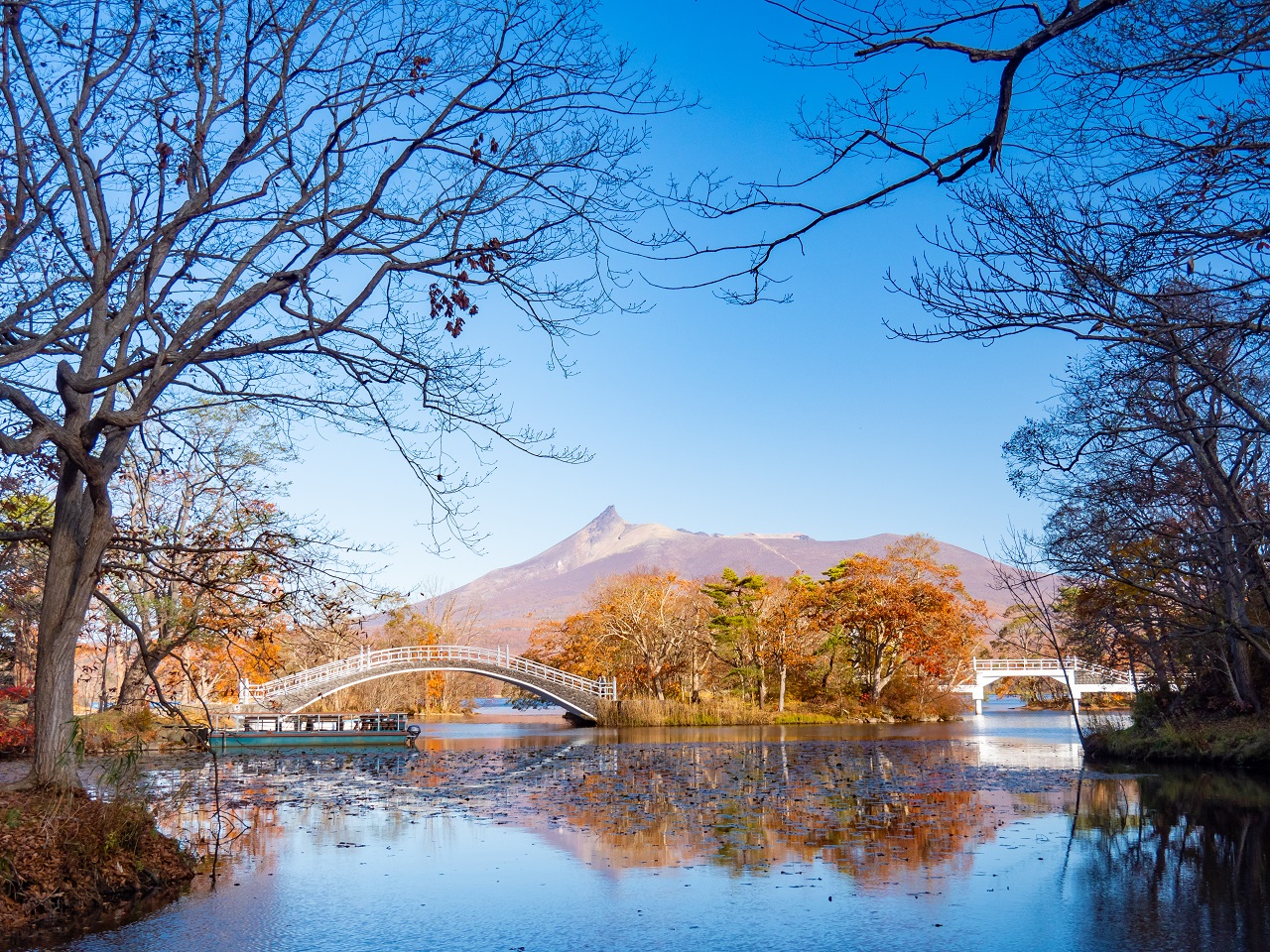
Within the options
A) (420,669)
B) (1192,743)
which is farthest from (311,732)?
(1192,743)

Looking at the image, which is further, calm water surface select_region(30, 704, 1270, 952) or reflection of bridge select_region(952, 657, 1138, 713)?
reflection of bridge select_region(952, 657, 1138, 713)

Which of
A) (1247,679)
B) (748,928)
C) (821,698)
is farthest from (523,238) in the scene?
(821,698)

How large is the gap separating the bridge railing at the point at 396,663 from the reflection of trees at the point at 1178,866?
26.9 metres

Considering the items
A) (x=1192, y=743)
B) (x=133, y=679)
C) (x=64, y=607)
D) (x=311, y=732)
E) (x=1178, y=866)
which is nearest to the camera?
(x=64, y=607)

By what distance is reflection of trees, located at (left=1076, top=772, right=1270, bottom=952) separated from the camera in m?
6.34

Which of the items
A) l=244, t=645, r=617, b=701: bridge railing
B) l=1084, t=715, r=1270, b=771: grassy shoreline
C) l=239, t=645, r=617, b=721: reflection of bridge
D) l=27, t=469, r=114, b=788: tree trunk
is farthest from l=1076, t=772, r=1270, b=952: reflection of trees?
l=239, t=645, r=617, b=721: reflection of bridge

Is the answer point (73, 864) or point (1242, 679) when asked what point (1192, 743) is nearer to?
point (1242, 679)

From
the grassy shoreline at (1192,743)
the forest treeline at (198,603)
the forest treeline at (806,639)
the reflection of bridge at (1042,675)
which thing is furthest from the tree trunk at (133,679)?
the reflection of bridge at (1042,675)

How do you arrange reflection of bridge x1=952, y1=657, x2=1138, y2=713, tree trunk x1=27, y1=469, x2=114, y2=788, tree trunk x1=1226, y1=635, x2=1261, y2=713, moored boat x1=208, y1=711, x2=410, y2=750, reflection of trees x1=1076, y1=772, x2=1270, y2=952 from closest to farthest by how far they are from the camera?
reflection of trees x1=1076, y1=772, x2=1270, y2=952 → tree trunk x1=27, y1=469, x2=114, y2=788 → tree trunk x1=1226, y1=635, x2=1261, y2=713 → moored boat x1=208, y1=711, x2=410, y2=750 → reflection of bridge x1=952, y1=657, x2=1138, y2=713

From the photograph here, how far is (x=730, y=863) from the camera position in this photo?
28.7 feet

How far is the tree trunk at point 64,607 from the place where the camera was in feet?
26.5

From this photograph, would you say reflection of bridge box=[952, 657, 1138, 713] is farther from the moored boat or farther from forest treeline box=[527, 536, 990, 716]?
the moored boat

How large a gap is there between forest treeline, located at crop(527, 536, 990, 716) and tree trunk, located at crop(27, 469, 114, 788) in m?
34.3

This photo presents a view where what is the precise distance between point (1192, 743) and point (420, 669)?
25967 millimetres
